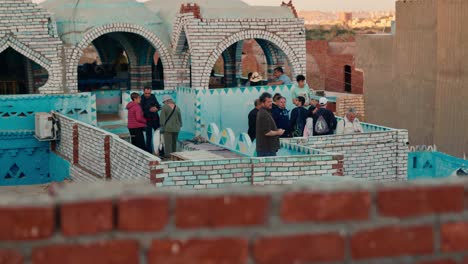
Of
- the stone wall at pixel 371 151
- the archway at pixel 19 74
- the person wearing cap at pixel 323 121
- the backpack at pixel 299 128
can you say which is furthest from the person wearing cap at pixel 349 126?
the archway at pixel 19 74

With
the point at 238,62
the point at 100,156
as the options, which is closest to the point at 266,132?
the point at 100,156

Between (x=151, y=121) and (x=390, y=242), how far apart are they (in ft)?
36.7

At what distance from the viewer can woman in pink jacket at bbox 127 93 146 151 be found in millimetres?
13029

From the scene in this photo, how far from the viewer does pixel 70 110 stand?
50.1 feet

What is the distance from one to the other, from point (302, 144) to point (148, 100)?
3.63 metres

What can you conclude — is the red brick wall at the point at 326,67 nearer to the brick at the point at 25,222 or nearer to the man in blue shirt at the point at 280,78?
Answer: the man in blue shirt at the point at 280,78

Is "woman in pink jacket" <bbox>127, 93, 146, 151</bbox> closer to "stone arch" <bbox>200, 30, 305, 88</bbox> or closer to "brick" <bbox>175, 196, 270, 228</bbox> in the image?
"stone arch" <bbox>200, 30, 305, 88</bbox>

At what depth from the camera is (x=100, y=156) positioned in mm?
11578

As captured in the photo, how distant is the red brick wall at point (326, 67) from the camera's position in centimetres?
3381

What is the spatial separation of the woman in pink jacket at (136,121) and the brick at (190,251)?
10.8m

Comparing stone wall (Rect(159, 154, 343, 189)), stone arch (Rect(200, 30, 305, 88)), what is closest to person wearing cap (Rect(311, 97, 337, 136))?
stone wall (Rect(159, 154, 343, 189))

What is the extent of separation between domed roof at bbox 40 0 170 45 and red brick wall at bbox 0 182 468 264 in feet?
45.5

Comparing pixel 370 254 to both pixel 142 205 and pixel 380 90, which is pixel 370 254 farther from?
pixel 380 90

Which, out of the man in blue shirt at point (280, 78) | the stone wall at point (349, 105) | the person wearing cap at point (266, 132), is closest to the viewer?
the person wearing cap at point (266, 132)
